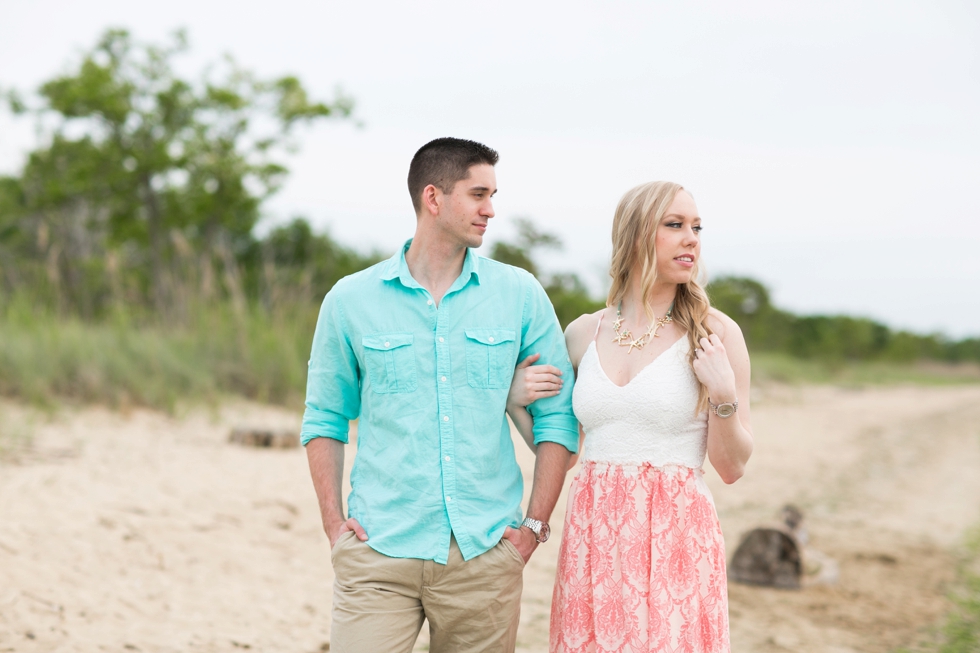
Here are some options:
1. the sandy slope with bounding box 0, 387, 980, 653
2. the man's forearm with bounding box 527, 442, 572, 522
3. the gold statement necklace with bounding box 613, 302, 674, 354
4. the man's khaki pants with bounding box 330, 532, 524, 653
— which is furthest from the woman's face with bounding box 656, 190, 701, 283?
the sandy slope with bounding box 0, 387, 980, 653

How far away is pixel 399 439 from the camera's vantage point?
2715mm

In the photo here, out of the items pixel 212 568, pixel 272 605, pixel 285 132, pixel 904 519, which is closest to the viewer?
pixel 272 605

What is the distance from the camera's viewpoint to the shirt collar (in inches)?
110

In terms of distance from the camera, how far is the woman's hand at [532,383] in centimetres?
280

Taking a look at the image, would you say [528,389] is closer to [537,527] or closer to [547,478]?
[547,478]

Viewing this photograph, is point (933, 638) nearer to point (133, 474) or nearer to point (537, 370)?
point (537, 370)

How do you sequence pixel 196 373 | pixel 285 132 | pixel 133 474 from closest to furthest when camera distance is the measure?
1. pixel 133 474
2. pixel 196 373
3. pixel 285 132

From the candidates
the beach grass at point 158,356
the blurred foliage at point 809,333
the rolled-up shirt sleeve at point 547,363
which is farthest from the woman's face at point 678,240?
the blurred foliage at point 809,333

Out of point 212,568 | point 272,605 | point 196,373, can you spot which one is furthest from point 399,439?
point 196,373

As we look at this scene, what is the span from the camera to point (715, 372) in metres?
2.61

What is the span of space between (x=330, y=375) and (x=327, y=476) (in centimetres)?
33

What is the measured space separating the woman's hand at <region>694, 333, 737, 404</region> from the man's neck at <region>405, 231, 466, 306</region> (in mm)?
810

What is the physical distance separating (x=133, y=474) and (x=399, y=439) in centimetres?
531

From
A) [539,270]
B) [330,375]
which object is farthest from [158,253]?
[330,375]
